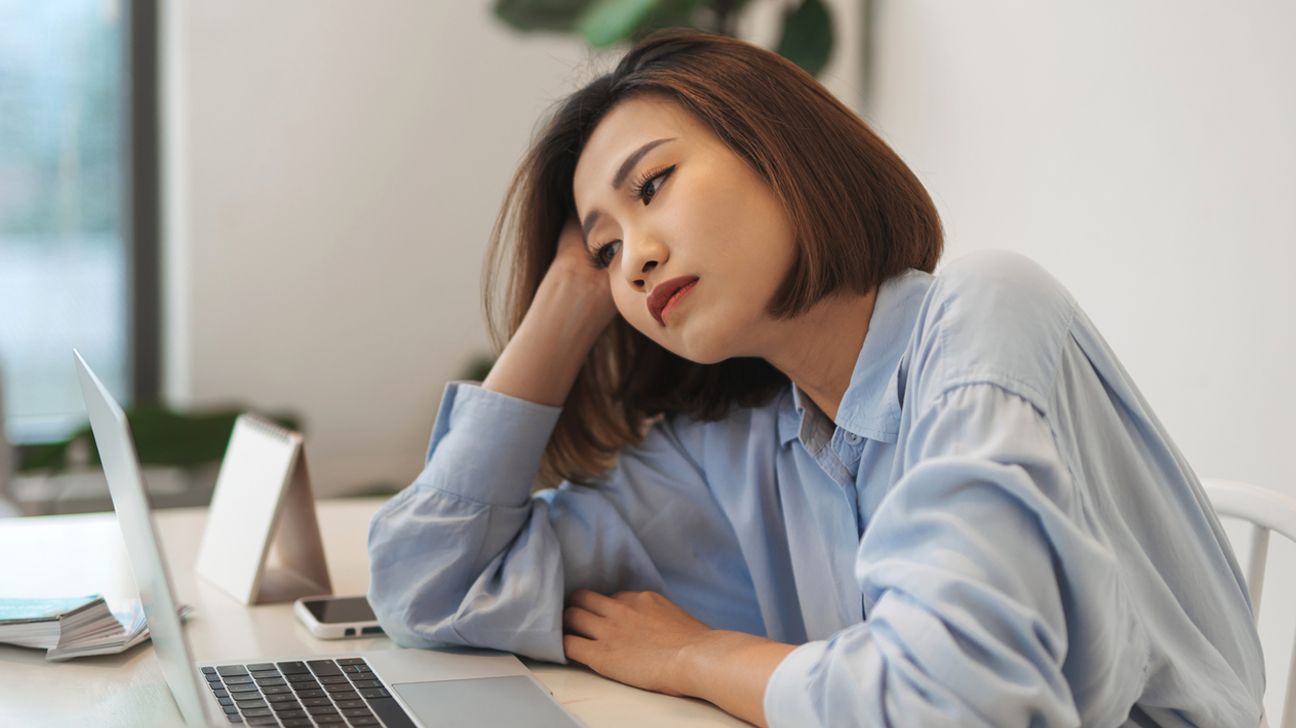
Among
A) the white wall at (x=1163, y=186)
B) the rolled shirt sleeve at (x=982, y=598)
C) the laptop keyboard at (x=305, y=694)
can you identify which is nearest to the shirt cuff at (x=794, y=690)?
the rolled shirt sleeve at (x=982, y=598)

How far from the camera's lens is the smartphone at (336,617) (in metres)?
1.08

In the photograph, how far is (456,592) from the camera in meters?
1.07

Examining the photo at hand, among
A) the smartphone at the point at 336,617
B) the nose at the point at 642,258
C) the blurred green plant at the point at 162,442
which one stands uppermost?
the nose at the point at 642,258

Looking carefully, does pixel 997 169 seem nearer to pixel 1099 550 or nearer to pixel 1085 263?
pixel 1085 263

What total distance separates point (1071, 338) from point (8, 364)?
2.84 meters

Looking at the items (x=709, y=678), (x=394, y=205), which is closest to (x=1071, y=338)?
(x=709, y=678)

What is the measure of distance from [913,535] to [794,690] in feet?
0.43

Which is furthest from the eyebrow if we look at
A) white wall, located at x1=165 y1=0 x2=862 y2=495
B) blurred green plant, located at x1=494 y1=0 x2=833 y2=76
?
white wall, located at x1=165 y1=0 x2=862 y2=495

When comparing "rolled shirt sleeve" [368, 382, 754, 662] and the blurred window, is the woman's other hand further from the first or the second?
the blurred window

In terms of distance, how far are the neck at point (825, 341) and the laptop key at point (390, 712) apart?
0.39 meters

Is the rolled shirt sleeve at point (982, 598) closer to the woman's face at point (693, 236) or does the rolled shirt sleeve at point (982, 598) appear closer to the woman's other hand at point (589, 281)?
the woman's face at point (693, 236)

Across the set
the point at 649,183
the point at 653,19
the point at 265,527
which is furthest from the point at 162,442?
the point at 649,183

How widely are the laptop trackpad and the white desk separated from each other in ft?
0.07

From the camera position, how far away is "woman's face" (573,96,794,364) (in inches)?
37.3
